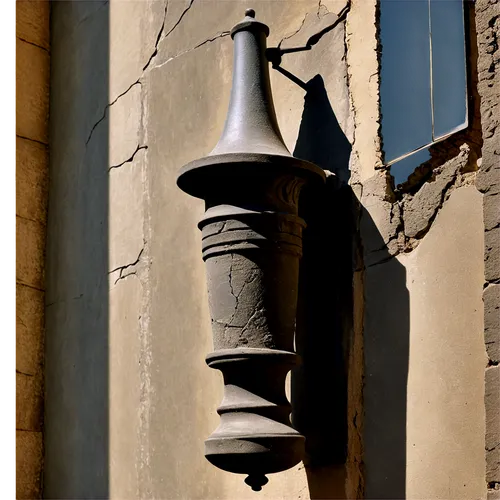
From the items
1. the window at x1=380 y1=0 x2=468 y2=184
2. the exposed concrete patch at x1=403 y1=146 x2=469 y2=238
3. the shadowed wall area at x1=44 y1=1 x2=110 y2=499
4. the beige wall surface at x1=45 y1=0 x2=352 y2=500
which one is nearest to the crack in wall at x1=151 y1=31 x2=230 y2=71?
the beige wall surface at x1=45 y1=0 x2=352 y2=500

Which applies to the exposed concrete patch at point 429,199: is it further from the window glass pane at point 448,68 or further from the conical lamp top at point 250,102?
the conical lamp top at point 250,102

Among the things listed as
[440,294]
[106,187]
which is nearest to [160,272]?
[106,187]

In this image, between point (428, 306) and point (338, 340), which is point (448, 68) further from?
point (338, 340)

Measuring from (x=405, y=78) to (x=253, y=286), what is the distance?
0.72 m

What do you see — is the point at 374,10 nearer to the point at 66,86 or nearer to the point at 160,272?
the point at 160,272

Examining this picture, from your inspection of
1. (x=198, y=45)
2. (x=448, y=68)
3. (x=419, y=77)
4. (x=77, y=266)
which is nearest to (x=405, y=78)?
(x=419, y=77)

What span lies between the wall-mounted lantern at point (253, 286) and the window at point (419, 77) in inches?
9.9

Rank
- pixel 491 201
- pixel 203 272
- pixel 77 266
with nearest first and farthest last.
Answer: pixel 491 201
pixel 203 272
pixel 77 266

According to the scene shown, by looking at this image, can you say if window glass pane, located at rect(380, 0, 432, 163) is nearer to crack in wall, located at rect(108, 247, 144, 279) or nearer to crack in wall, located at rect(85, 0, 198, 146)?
crack in wall, located at rect(85, 0, 198, 146)

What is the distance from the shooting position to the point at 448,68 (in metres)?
2.81

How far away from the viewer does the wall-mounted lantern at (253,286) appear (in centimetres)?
270

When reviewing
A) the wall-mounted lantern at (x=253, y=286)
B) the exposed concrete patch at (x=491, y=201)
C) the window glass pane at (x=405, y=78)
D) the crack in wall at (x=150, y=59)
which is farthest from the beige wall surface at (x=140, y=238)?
the exposed concrete patch at (x=491, y=201)

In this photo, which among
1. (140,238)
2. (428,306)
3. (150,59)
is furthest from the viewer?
(150,59)

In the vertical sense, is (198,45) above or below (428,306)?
above
